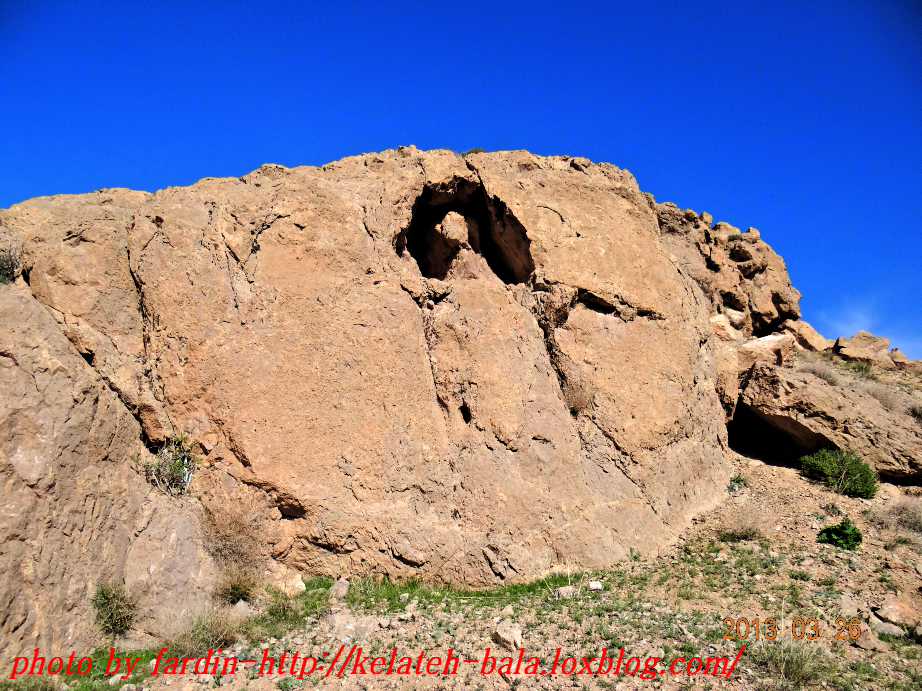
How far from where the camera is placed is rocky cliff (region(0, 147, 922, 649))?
7004 millimetres

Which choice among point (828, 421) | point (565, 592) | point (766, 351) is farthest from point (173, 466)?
point (766, 351)

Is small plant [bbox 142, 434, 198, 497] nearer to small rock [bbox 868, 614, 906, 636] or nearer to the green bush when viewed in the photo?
small rock [bbox 868, 614, 906, 636]

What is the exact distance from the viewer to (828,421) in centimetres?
1143

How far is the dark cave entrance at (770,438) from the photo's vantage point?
453 inches

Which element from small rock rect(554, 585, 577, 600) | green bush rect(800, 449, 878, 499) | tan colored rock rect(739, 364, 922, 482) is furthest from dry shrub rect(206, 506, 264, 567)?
green bush rect(800, 449, 878, 499)

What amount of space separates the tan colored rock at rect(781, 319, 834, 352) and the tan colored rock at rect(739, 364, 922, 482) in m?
4.96

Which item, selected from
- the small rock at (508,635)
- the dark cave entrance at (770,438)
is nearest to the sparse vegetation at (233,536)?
the small rock at (508,635)

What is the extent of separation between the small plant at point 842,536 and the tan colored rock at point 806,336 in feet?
28.7

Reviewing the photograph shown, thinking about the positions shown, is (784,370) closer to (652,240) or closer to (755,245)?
(652,240)

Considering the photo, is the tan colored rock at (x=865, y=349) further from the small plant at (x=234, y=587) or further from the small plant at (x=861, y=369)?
the small plant at (x=234, y=587)

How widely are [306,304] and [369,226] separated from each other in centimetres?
173

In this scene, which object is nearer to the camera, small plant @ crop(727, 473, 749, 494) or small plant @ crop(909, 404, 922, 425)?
small plant @ crop(727, 473, 749, 494)

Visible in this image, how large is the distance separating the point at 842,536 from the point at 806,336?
9822 mm

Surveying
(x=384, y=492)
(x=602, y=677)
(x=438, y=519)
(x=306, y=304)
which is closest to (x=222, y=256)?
(x=306, y=304)
